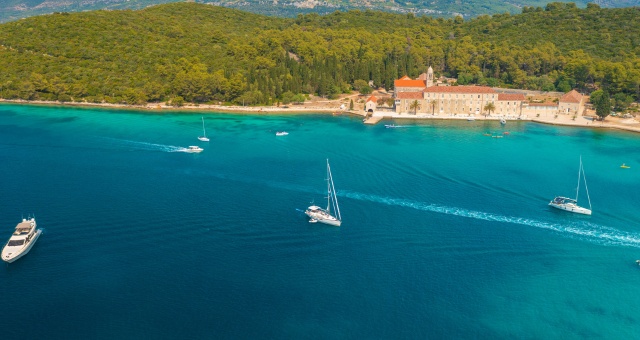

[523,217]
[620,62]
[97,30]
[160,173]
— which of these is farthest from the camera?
[97,30]

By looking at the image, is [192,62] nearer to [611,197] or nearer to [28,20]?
[28,20]

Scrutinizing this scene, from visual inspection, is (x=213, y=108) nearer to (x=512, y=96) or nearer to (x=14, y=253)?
(x=512, y=96)

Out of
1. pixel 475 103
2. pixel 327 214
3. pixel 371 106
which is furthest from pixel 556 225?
pixel 371 106

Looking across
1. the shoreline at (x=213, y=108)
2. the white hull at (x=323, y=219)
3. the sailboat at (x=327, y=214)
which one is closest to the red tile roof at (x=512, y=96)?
the shoreline at (x=213, y=108)

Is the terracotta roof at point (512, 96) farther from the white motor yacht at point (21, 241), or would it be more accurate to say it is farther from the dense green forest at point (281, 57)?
the white motor yacht at point (21, 241)

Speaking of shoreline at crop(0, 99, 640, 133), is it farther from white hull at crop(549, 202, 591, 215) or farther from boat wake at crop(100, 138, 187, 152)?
white hull at crop(549, 202, 591, 215)

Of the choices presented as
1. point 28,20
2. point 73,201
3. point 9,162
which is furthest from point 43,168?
point 28,20

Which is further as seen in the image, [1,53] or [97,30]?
[97,30]
